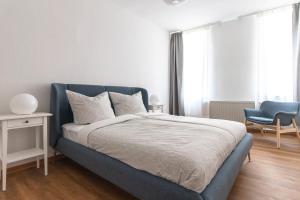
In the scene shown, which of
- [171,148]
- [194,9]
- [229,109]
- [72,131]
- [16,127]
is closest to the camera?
[171,148]

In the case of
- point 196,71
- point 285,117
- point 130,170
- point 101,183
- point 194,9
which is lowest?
point 101,183

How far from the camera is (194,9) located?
3.62m

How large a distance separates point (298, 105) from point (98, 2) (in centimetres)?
397

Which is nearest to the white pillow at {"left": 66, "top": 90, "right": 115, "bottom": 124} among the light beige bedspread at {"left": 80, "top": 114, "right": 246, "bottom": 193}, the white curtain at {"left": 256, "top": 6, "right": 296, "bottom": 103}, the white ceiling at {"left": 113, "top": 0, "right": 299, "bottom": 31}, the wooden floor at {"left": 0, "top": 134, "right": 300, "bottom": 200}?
the light beige bedspread at {"left": 80, "top": 114, "right": 246, "bottom": 193}

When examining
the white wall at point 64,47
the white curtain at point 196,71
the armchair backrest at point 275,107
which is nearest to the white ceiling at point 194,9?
the white wall at point 64,47

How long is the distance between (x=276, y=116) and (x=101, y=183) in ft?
9.54

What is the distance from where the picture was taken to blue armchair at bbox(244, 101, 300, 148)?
2.99 metres

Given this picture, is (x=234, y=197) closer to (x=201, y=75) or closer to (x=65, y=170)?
(x=65, y=170)

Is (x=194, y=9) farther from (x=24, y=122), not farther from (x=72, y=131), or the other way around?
(x=24, y=122)

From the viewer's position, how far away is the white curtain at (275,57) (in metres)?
3.60

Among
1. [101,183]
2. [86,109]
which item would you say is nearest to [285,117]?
[101,183]

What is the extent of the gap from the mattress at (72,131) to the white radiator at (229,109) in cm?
329

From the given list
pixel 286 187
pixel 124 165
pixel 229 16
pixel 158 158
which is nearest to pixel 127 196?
pixel 124 165

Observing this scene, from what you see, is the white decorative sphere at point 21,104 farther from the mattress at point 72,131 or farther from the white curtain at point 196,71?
the white curtain at point 196,71
